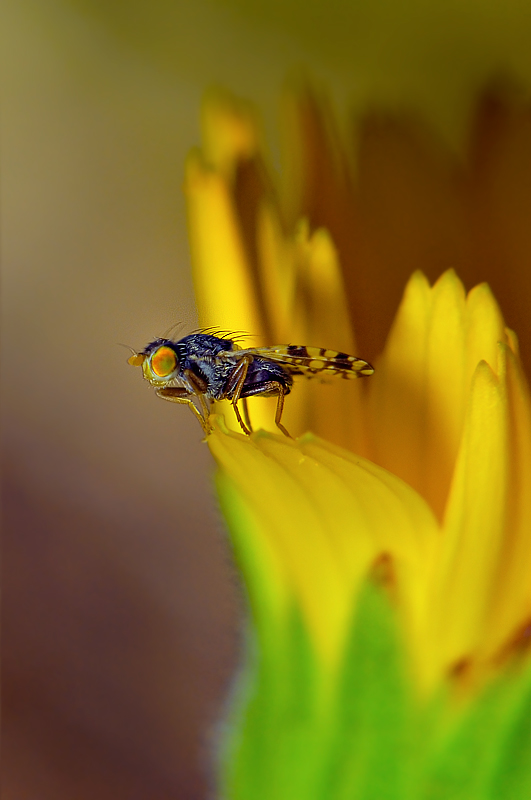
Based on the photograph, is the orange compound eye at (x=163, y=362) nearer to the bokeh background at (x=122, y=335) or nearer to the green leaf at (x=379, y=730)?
the bokeh background at (x=122, y=335)

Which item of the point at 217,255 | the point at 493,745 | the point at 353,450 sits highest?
the point at 217,255

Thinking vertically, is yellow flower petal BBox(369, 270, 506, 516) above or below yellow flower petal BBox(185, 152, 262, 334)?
below

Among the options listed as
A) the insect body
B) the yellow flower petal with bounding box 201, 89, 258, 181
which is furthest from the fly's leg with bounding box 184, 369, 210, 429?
the yellow flower petal with bounding box 201, 89, 258, 181

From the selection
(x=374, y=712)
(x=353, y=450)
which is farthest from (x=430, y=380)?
(x=374, y=712)

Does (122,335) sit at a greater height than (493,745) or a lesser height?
greater

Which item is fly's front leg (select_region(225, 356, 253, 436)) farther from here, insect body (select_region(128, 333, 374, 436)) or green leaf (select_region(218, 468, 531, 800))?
green leaf (select_region(218, 468, 531, 800))

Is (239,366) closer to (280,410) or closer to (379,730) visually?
(280,410)
